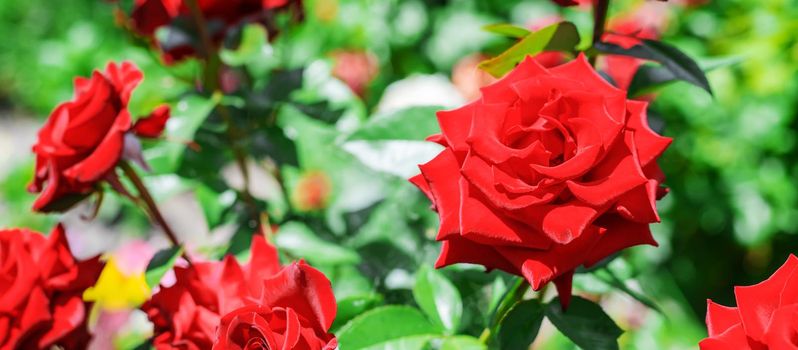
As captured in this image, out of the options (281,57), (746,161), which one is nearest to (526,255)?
(281,57)

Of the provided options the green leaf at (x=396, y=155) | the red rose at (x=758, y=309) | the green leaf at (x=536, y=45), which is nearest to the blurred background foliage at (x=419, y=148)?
the green leaf at (x=396, y=155)

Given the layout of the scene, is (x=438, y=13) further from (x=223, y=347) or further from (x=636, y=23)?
(x=223, y=347)

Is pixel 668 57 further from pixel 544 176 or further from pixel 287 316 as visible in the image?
pixel 287 316

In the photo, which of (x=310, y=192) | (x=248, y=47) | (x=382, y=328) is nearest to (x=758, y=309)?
(x=382, y=328)

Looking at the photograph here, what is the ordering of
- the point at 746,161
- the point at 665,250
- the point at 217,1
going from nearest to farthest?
the point at 217,1 < the point at 746,161 < the point at 665,250

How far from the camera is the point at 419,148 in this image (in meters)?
0.65

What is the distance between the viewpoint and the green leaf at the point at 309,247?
778mm

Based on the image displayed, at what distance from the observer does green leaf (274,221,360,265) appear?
2.55ft

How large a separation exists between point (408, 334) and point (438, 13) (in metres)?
1.61

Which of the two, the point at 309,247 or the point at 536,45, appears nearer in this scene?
the point at 536,45

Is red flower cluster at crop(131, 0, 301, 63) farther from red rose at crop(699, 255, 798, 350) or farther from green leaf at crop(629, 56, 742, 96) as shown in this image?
red rose at crop(699, 255, 798, 350)

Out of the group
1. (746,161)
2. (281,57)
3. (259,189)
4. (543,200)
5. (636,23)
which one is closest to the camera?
(543,200)

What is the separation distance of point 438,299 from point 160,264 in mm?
233

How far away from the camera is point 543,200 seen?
44 cm
